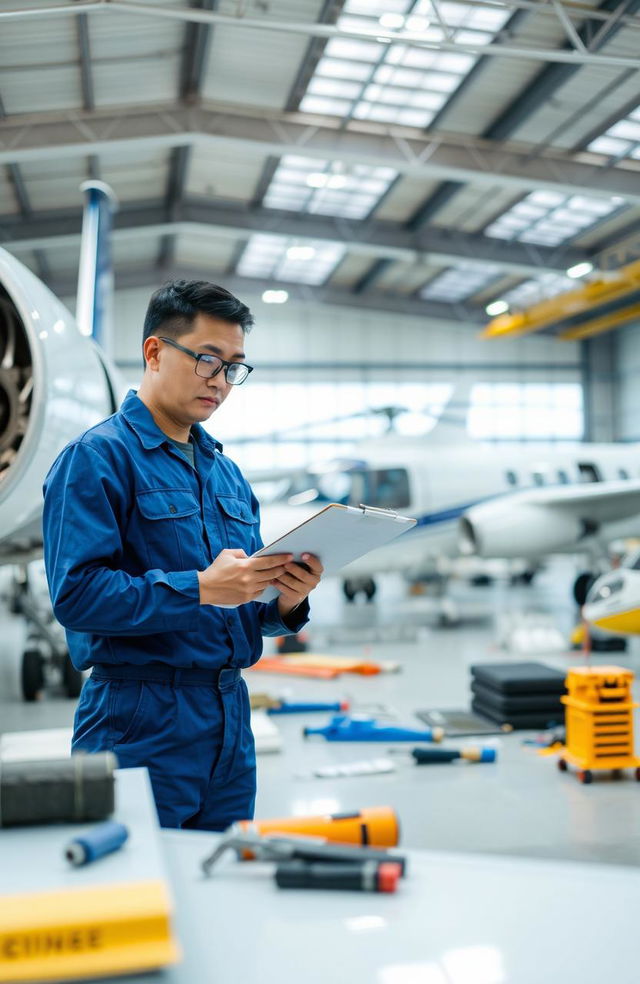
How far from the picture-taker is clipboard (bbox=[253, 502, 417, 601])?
1768 mm

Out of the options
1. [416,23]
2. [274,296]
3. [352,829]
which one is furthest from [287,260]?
[352,829]

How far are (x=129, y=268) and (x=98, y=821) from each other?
2503 cm

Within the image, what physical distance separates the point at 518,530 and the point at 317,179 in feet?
31.2

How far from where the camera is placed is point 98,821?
128cm

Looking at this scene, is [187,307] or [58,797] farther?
[187,307]

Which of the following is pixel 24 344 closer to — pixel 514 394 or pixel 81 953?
pixel 81 953

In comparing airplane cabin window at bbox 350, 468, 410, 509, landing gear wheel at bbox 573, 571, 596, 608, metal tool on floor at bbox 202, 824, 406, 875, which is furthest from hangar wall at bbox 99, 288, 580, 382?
metal tool on floor at bbox 202, 824, 406, 875

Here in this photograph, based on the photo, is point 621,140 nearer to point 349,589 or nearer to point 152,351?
point 349,589

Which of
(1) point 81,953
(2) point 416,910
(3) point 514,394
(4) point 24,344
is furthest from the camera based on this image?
(3) point 514,394

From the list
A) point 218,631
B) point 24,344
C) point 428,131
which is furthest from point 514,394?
point 218,631

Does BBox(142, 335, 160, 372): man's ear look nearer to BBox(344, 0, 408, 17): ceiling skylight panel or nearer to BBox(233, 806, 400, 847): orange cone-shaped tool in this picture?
BBox(233, 806, 400, 847): orange cone-shaped tool

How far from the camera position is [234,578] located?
1.87 metres

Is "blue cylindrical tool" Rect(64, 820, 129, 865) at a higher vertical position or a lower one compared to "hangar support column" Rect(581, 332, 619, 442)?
lower

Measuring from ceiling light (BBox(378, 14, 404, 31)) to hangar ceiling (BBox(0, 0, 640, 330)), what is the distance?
0.13 feet
